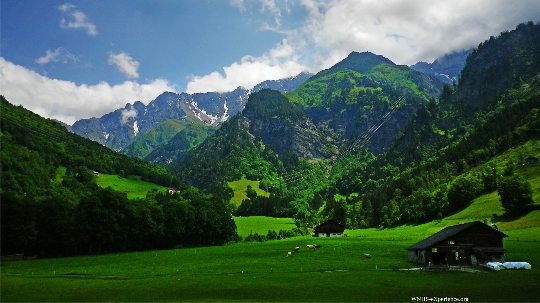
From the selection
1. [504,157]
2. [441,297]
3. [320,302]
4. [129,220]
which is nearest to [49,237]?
[129,220]

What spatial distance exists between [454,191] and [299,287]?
4550 inches

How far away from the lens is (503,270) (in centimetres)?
5725

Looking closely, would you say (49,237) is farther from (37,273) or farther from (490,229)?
(490,229)

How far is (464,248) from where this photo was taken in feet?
224

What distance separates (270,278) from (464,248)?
34.8 metres

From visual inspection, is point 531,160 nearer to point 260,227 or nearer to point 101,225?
point 260,227

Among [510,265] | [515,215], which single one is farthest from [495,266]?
[515,215]

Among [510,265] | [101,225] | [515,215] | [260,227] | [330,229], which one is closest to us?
[510,265]

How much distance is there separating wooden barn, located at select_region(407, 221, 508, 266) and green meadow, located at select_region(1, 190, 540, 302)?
2.64 m

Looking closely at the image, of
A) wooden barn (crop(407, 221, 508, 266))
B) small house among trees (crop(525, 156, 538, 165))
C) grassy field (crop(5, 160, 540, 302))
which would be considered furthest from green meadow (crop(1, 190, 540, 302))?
small house among trees (crop(525, 156, 538, 165))

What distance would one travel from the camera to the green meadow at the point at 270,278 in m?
40.2

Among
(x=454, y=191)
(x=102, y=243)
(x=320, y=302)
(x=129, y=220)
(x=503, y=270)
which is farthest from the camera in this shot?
(x=454, y=191)

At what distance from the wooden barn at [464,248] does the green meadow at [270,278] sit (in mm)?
2644

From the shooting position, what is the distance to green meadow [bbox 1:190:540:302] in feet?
132
